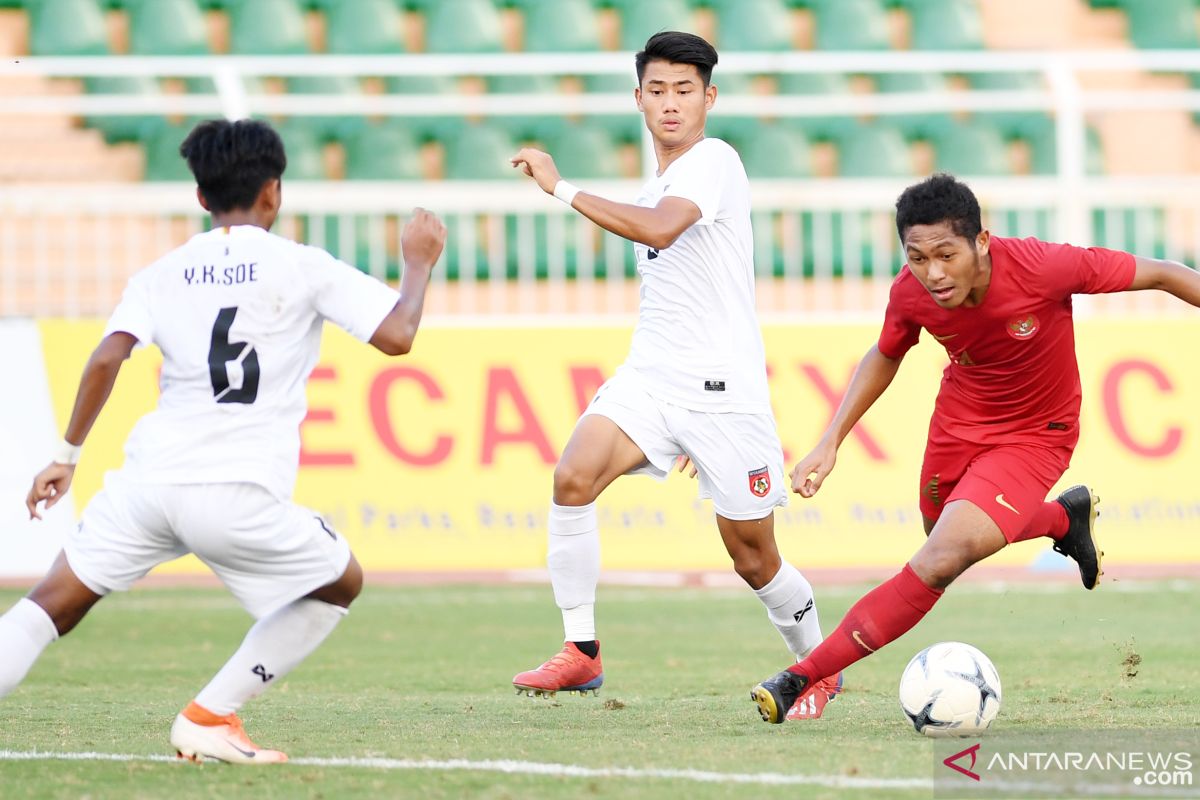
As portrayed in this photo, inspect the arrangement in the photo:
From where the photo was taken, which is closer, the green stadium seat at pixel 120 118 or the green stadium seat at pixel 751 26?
the green stadium seat at pixel 120 118

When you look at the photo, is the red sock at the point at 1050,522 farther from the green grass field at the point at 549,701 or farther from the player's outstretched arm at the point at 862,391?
the player's outstretched arm at the point at 862,391

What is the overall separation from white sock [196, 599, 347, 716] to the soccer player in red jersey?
1.51 m

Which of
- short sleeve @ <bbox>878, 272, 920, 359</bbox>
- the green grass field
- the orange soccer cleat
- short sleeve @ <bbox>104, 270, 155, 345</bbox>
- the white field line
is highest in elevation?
short sleeve @ <bbox>104, 270, 155, 345</bbox>

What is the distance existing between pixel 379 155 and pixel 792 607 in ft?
28.9

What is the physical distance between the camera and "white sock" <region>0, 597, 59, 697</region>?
453cm

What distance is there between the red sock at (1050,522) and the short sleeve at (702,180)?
157cm

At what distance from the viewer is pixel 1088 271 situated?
5645 mm

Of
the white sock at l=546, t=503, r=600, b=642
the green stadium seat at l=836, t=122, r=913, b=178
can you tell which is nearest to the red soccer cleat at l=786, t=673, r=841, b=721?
the white sock at l=546, t=503, r=600, b=642

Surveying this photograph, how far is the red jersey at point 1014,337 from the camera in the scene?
18.5 ft

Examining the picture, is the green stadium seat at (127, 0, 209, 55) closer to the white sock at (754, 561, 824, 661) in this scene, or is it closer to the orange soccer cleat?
the white sock at (754, 561, 824, 661)

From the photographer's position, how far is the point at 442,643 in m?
8.52

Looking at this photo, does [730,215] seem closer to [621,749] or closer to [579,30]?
[621,749]

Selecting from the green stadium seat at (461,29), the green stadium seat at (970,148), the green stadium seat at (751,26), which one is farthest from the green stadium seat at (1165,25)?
the green stadium seat at (461,29)

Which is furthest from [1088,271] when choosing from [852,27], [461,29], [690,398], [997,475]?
[852,27]
